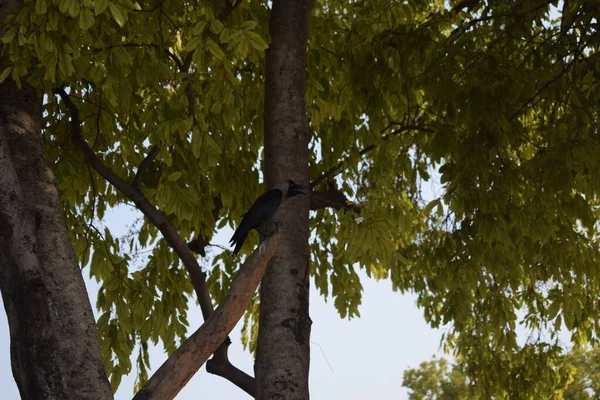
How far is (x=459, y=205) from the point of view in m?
8.43

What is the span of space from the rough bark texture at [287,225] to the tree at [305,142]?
3cm

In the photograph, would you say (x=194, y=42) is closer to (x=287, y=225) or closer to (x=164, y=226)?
(x=164, y=226)

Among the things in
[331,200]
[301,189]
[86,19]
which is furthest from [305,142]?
[86,19]

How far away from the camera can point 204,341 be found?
5.43m

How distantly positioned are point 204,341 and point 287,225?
160 cm

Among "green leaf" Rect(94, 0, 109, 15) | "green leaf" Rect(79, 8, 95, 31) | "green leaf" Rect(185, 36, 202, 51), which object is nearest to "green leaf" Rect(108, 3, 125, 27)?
"green leaf" Rect(94, 0, 109, 15)

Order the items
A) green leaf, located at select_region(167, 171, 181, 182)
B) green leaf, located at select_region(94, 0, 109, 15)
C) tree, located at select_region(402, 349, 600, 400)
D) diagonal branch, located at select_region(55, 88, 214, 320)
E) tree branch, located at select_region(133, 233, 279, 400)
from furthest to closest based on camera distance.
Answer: tree, located at select_region(402, 349, 600, 400), green leaf, located at select_region(167, 171, 181, 182), diagonal branch, located at select_region(55, 88, 214, 320), green leaf, located at select_region(94, 0, 109, 15), tree branch, located at select_region(133, 233, 279, 400)

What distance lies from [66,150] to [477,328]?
7548mm

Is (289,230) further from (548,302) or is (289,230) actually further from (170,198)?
(548,302)

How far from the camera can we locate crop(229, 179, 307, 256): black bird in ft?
20.9

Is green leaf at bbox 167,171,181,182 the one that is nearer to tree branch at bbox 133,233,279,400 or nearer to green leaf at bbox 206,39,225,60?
green leaf at bbox 206,39,225,60

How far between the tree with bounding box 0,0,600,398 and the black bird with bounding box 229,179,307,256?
0.69ft

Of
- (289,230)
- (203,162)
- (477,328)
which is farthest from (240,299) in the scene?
(477,328)

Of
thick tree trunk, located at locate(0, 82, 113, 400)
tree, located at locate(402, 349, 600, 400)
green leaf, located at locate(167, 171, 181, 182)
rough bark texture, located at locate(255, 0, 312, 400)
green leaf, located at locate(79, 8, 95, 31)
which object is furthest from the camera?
tree, located at locate(402, 349, 600, 400)
